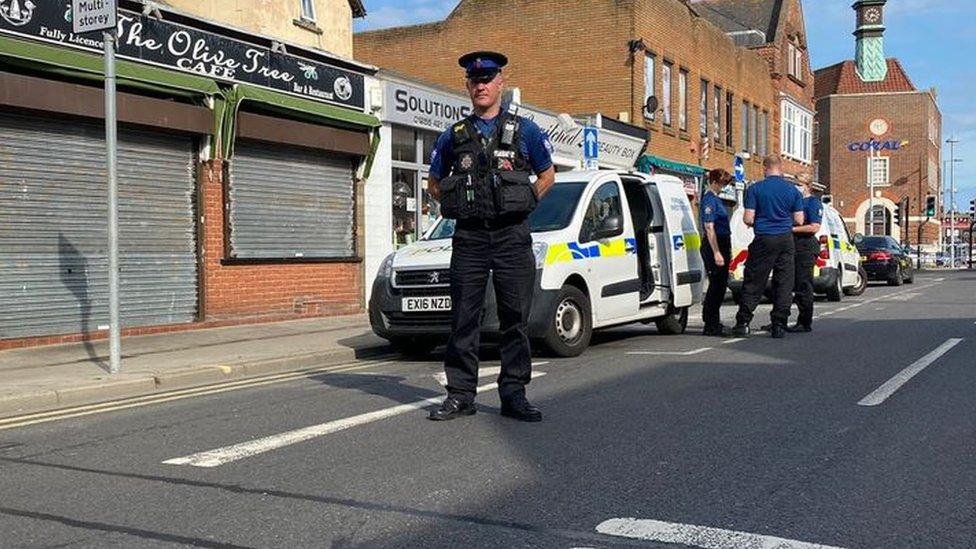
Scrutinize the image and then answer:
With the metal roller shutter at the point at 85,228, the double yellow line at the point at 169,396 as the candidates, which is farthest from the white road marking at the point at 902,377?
the metal roller shutter at the point at 85,228

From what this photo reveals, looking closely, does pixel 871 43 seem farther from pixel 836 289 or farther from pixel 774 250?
pixel 774 250

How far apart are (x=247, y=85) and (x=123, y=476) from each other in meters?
9.22

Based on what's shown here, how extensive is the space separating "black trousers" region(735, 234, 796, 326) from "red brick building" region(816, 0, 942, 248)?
218ft

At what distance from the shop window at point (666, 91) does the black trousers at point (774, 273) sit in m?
17.4

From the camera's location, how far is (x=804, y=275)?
1115 cm

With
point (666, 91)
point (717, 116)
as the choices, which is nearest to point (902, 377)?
point (666, 91)

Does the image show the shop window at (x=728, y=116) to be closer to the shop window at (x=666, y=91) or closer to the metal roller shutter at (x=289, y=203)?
the shop window at (x=666, y=91)

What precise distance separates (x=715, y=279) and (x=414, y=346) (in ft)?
12.3

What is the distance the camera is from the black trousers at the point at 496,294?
18.8ft

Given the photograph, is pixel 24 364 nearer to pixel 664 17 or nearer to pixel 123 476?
pixel 123 476

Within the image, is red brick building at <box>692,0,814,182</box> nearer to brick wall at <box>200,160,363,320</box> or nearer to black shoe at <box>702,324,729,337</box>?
brick wall at <box>200,160,363,320</box>

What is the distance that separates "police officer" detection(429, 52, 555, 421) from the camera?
5570 millimetres

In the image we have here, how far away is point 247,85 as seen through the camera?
13086 millimetres

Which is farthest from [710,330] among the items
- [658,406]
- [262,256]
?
[262,256]
